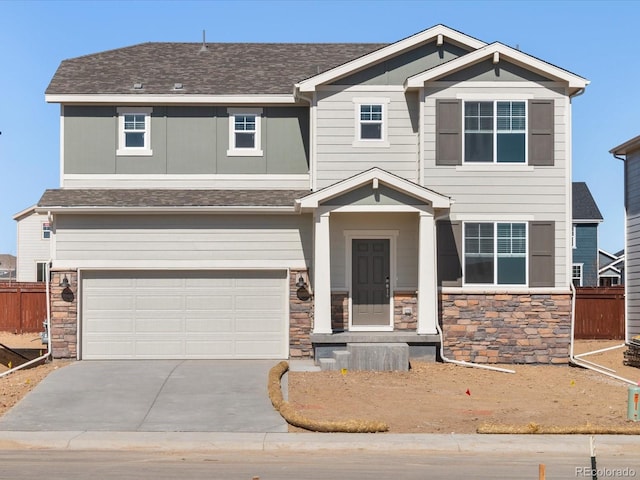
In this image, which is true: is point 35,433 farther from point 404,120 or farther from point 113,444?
point 404,120

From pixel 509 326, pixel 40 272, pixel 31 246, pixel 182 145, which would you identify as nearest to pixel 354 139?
pixel 182 145

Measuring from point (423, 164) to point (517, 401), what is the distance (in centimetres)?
668

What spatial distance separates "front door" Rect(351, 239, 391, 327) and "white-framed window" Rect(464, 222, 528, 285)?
6.68 ft

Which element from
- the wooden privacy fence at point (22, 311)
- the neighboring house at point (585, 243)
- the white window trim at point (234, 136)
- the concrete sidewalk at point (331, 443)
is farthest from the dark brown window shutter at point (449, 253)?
the neighboring house at point (585, 243)

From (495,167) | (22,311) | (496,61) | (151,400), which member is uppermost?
(496,61)

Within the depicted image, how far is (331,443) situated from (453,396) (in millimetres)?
4755

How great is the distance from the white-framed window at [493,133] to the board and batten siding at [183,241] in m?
4.49

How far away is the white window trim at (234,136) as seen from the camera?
2284 cm

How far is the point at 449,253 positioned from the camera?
69.5 ft

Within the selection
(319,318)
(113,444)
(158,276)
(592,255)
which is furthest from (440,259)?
(592,255)

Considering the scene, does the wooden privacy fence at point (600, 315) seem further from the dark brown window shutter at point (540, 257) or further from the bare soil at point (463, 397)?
the dark brown window shutter at point (540, 257)

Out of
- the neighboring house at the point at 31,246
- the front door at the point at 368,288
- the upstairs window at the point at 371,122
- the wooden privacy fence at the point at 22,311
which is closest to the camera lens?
the front door at the point at 368,288

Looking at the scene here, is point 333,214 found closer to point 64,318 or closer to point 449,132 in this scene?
point 449,132

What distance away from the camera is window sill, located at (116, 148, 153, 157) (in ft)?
74.5
